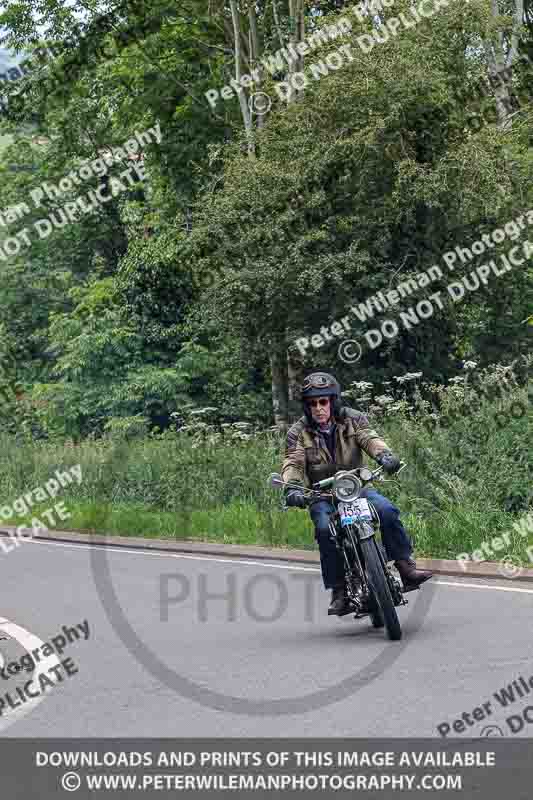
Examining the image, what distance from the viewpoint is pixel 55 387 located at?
151ft

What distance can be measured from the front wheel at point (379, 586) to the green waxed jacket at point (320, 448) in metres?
0.91

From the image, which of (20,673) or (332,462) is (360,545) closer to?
(332,462)

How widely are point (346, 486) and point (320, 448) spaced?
0.64 metres

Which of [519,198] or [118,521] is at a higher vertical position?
[519,198]

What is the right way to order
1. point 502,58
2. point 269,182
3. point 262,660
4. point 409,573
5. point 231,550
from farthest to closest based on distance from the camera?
point 502,58, point 269,182, point 231,550, point 409,573, point 262,660

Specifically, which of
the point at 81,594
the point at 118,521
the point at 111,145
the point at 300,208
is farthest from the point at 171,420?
the point at 81,594

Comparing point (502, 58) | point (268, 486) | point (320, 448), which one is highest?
point (502, 58)

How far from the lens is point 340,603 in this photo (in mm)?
9953

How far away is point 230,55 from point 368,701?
108 ft

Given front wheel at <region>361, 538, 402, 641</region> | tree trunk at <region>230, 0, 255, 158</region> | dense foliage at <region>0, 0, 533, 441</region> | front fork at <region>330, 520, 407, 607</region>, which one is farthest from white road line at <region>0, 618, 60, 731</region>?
tree trunk at <region>230, 0, 255, 158</region>

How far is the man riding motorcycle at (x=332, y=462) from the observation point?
9.84 metres

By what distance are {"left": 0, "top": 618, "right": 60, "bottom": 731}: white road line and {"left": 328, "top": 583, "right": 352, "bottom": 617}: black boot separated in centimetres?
207
